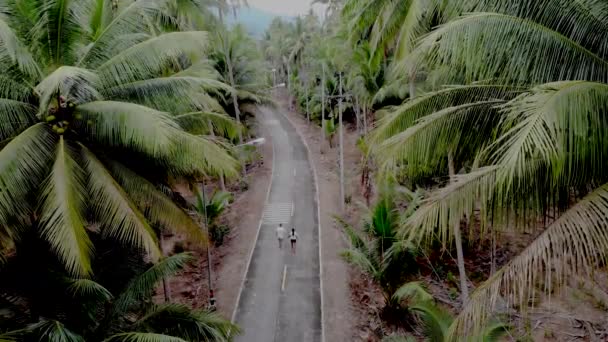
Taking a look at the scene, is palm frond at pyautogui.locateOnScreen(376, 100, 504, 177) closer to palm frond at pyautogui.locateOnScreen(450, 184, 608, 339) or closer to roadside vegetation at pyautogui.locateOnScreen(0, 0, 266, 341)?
palm frond at pyautogui.locateOnScreen(450, 184, 608, 339)

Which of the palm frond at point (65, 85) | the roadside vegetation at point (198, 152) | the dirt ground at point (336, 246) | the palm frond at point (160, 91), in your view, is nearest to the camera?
the roadside vegetation at point (198, 152)

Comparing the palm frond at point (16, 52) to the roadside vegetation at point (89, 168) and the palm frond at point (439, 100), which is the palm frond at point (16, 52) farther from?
the palm frond at point (439, 100)

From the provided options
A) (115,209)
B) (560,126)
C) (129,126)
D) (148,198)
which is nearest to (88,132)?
(129,126)

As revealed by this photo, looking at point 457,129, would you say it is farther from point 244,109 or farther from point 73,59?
point 244,109

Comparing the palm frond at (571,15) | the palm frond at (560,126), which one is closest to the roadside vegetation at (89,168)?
the palm frond at (560,126)

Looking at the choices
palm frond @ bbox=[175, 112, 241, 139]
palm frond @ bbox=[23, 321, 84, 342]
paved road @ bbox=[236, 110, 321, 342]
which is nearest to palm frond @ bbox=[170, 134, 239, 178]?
palm frond @ bbox=[175, 112, 241, 139]

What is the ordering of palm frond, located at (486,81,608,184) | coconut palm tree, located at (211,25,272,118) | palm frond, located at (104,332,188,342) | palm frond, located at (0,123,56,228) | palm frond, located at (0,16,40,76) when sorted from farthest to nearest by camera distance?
coconut palm tree, located at (211,25,272,118), palm frond, located at (104,332,188,342), palm frond, located at (0,16,40,76), palm frond, located at (0,123,56,228), palm frond, located at (486,81,608,184)

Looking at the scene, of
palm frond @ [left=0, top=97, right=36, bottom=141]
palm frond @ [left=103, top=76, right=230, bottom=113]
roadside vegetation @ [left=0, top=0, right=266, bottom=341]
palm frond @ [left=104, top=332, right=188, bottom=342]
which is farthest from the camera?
palm frond @ [left=103, top=76, right=230, bottom=113]
